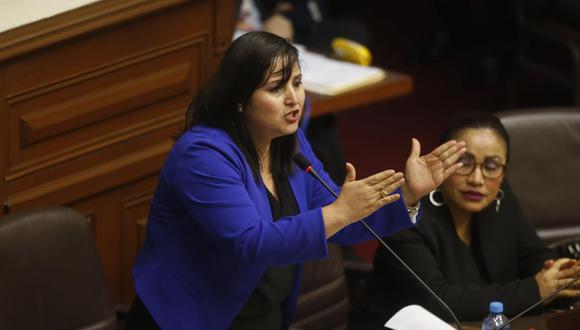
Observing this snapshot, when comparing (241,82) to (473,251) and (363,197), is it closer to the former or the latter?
(363,197)

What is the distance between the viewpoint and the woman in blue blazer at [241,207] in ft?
7.66

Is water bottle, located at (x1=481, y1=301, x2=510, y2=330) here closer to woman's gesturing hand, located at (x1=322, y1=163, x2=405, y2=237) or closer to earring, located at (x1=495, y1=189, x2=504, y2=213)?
woman's gesturing hand, located at (x1=322, y1=163, x2=405, y2=237)

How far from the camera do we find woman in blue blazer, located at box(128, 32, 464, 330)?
2336 millimetres

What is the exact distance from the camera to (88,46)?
289cm

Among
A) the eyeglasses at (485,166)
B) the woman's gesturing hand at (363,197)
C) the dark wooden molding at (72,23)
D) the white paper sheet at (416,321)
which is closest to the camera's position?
the woman's gesturing hand at (363,197)

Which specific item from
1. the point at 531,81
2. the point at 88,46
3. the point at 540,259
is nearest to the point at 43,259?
the point at 88,46

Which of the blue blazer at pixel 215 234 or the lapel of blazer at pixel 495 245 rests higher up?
the blue blazer at pixel 215 234

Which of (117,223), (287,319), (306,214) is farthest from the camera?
(117,223)

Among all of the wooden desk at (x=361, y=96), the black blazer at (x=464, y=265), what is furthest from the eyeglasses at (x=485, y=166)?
the wooden desk at (x=361, y=96)

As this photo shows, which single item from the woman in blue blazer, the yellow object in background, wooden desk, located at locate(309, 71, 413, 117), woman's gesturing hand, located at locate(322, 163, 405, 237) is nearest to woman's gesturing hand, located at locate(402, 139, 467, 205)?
the woman in blue blazer

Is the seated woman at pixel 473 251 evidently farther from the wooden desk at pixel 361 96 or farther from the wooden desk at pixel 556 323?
the wooden desk at pixel 361 96

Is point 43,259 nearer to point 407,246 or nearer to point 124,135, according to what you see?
point 124,135

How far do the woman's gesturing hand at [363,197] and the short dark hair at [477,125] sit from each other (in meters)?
0.76

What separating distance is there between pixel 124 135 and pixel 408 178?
84 centimetres
